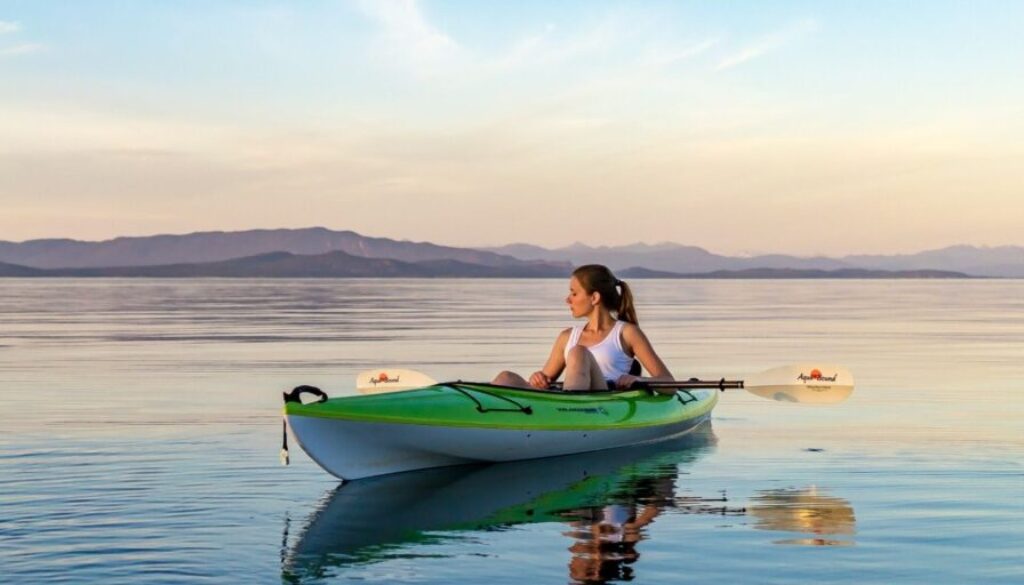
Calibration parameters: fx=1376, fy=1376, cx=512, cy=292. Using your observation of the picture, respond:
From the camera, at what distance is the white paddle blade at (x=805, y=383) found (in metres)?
15.2

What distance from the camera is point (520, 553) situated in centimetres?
845

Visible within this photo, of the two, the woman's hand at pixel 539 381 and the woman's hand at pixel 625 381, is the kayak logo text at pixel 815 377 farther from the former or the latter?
the woman's hand at pixel 539 381

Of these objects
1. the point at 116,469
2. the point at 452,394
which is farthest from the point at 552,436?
the point at 116,469

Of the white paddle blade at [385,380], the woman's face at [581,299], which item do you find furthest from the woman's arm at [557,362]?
the white paddle blade at [385,380]

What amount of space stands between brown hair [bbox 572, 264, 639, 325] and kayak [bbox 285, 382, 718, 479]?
82 cm

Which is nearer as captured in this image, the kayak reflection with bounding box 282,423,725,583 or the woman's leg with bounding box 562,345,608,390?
the kayak reflection with bounding box 282,423,725,583

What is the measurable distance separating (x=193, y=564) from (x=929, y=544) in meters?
4.53

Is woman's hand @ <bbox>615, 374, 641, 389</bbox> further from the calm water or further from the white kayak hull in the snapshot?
the calm water

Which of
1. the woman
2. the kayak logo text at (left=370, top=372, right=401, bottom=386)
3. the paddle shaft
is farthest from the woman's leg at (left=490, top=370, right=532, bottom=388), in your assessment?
the kayak logo text at (left=370, top=372, right=401, bottom=386)

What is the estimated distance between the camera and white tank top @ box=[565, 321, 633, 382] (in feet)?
45.5

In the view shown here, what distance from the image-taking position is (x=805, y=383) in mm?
15266

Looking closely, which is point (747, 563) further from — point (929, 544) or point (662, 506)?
point (662, 506)

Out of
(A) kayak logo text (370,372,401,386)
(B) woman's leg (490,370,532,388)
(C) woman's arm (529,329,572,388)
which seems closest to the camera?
(B) woman's leg (490,370,532,388)

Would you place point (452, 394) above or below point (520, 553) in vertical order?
above
